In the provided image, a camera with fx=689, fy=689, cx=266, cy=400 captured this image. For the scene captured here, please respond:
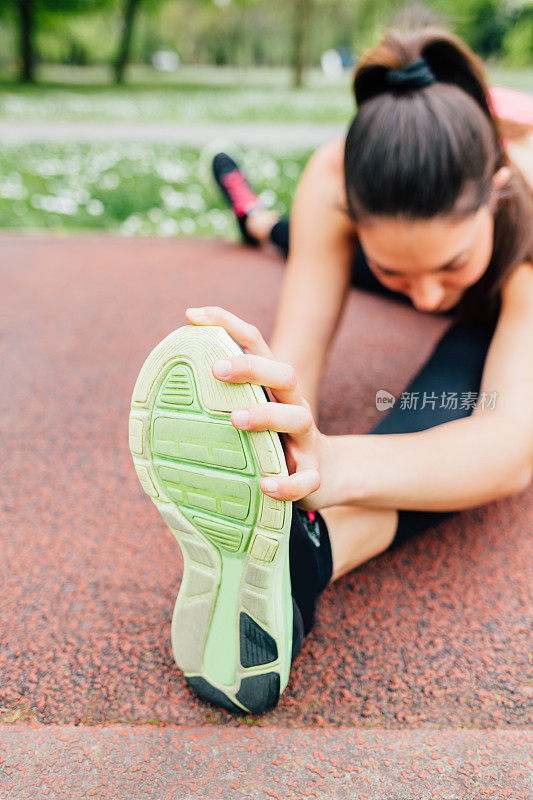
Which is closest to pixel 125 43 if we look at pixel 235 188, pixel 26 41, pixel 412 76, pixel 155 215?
pixel 26 41

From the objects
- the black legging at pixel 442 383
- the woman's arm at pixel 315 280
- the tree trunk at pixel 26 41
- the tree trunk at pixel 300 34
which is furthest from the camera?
the tree trunk at pixel 26 41

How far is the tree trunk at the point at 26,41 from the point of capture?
2059 cm

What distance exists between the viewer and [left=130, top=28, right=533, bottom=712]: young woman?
1015 mm

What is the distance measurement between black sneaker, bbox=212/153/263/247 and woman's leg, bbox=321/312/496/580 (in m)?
2.13

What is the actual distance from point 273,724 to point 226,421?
0.53 m

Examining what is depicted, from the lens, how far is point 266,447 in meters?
0.93

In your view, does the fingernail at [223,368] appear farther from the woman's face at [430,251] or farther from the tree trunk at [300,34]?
the tree trunk at [300,34]

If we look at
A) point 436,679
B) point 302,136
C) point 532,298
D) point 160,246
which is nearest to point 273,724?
point 436,679

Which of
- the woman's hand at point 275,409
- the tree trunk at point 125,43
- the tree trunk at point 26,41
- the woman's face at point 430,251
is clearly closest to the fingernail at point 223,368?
the woman's hand at point 275,409

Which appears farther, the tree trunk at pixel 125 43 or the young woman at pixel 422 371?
the tree trunk at pixel 125 43

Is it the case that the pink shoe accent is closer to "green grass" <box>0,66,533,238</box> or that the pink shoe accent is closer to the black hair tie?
"green grass" <box>0,66,533,238</box>

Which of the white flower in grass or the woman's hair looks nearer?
the woman's hair

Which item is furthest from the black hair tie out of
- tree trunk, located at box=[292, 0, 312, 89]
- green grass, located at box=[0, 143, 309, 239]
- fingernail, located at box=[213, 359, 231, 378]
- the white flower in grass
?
tree trunk, located at box=[292, 0, 312, 89]

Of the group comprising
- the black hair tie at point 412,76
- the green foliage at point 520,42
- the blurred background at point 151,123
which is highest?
the green foliage at point 520,42
